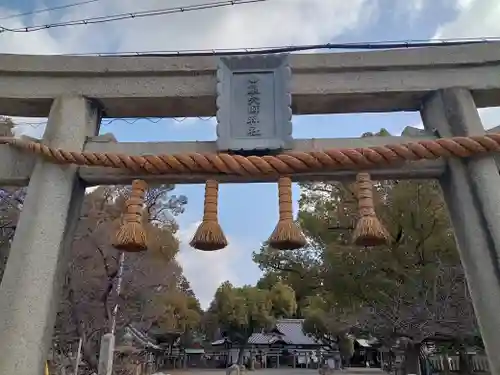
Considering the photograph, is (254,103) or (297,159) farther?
(254,103)

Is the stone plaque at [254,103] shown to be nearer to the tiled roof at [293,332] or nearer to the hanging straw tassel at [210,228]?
the hanging straw tassel at [210,228]

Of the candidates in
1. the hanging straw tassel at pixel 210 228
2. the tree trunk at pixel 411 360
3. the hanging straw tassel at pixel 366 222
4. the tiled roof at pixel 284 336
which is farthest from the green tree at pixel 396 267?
the tiled roof at pixel 284 336

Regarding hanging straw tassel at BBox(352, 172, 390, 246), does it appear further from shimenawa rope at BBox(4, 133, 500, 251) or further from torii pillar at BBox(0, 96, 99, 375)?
torii pillar at BBox(0, 96, 99, 375)

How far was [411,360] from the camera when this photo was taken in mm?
12539

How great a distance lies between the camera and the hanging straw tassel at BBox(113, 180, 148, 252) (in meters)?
2.70

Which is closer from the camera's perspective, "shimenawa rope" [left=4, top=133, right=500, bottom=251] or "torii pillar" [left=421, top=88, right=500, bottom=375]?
"torii pillar" [left=421, top=88, right=500, bottom=375]

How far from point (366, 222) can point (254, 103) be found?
3.50 ft

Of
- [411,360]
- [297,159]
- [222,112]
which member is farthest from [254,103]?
[411,360]

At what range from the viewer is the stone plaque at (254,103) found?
2.91m

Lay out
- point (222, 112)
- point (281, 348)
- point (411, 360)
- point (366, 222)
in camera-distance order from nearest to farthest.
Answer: point (366, 222) < point (222, 112) < point (411, 360) < point (281, 348)

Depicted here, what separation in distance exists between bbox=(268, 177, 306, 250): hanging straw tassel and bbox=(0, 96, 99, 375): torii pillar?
1295mm

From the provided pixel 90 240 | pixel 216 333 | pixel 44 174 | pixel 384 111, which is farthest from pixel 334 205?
pixel 216 333

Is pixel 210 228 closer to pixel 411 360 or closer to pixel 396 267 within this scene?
pixel 396 267

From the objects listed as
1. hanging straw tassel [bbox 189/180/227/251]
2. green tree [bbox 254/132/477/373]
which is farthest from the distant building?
hanging straw tassel [bbox 189/180/227/251]
